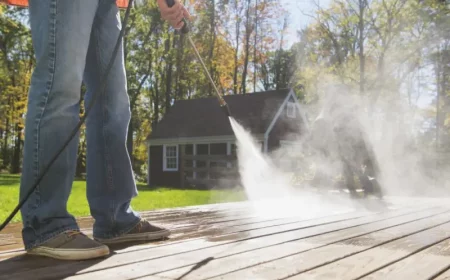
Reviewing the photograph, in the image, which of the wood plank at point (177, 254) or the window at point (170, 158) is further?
the window at point (170, 158)

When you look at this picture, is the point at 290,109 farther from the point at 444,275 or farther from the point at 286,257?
the point at 444,275

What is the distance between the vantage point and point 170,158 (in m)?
20.3

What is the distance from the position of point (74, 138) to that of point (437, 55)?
19.7 m

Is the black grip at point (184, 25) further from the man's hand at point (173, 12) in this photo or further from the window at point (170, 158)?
the window at point (170, 158)

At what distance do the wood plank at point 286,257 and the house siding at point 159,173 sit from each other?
57.2ft

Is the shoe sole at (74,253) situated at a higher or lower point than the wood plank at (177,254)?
higher

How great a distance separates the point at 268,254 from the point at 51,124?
2.70 feet

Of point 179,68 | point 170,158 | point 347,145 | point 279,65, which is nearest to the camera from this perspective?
point 347,145

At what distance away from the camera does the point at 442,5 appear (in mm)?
17672

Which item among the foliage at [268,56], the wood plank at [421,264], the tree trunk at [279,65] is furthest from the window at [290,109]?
the wood plank at [421,264]

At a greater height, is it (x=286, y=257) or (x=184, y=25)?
(x=184, y=25)

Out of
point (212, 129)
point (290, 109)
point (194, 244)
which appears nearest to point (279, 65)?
point (290, 109)

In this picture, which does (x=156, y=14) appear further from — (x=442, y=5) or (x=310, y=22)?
(x=442, y=5)

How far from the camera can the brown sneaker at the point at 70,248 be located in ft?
5.23
